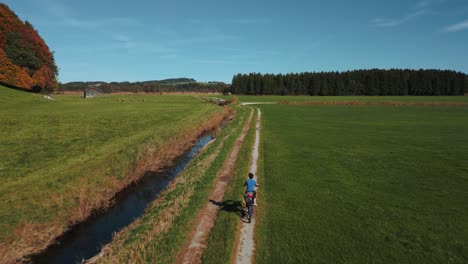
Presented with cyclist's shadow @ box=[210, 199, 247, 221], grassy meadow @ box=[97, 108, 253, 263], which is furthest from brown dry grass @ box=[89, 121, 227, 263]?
cyclist's shadow @ box=[210, 199, 247, 221]

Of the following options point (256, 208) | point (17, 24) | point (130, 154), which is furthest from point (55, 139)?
point (17, 24)

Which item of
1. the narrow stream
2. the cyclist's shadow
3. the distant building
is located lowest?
the narrow stream

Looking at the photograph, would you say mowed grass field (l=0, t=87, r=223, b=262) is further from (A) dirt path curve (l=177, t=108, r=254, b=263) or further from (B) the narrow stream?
(A) dirt path curve (l=177, t=108, r=254, b=263)

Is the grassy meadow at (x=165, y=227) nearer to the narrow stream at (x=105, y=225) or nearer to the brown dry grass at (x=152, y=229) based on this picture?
the brown dry grass at (x=152, y=229)

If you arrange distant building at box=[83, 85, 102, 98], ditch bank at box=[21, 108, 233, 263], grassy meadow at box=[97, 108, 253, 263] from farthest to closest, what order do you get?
distant building at box=[83, 85, 102, 98]
ditch bank at box=[21, 108, 233, 263]
grassy meadow at box=[97, 108, 253, 263]

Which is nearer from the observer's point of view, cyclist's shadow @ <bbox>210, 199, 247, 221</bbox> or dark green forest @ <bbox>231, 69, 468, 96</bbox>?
cyclist's shadow @ <bbox>210, 199, 247, 221</bbox>

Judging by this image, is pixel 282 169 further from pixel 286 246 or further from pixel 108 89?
pixel 108 89

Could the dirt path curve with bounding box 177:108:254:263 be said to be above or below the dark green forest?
below
